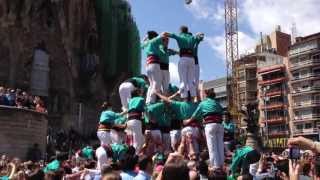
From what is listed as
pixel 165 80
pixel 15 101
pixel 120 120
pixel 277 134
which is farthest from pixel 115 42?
pixel 165 80

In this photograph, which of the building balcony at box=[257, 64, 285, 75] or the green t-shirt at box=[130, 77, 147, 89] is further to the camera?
the building balcony at box=[257, 64, 285, 75]

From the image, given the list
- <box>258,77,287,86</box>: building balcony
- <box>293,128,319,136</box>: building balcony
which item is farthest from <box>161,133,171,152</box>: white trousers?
<box>258,77,287,86</box>: building balcony

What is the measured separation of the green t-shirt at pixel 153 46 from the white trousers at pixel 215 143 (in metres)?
3.71

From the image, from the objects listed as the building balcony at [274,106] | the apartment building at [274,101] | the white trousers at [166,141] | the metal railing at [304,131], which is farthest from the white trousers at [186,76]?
the building balcony at [274,106]

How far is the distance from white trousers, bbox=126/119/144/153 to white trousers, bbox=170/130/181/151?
89cm

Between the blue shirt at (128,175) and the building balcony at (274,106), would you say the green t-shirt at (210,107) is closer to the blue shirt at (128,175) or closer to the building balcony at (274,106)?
the blue shirt at (128,175)

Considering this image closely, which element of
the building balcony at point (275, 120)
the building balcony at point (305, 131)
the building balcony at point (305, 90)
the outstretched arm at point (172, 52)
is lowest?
the building balcony at point (305, 131)

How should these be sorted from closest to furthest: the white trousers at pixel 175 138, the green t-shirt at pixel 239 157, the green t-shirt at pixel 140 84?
the green t-shirt at pixel 239 157, the white trousers at pixel 175 138, the green t-shirt at pixel 140 84

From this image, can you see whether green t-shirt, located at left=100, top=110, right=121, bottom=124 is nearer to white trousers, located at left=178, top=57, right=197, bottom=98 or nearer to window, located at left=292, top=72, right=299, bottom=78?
white trousers, located at left=178, top=57, right=197, bottom=98

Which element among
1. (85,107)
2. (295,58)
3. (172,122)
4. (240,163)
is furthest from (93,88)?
(240,163)

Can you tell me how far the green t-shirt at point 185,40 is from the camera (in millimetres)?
14625

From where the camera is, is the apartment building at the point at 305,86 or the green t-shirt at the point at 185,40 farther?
the apartment building at the point at 305,86

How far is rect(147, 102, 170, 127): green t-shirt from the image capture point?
1504cm

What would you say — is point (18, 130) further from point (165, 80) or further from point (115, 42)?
point (115, 42)
